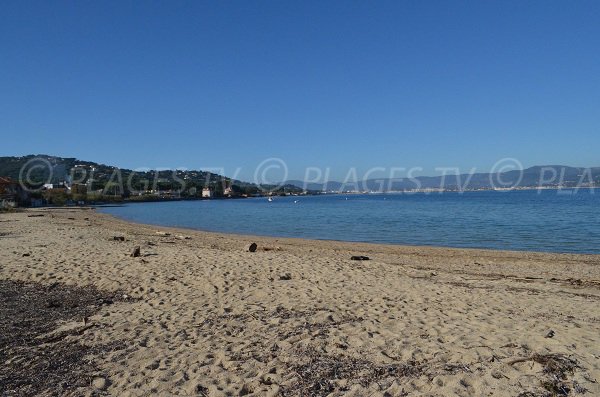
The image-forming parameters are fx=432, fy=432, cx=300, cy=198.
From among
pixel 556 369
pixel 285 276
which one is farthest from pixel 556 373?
pixel 285 276

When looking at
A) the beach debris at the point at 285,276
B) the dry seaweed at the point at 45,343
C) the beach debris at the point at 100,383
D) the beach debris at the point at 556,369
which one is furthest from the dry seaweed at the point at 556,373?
Answer: the beach debris at the point at 285,276

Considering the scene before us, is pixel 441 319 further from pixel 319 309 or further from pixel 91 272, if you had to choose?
pixel 91 272

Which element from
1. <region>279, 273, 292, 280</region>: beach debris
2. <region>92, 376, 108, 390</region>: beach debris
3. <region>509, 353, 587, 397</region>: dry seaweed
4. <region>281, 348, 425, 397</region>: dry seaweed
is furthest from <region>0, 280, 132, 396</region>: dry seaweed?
<region>509, 353, 587, 397</region>: dry seaweed

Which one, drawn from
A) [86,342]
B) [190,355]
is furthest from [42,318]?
[190,355]

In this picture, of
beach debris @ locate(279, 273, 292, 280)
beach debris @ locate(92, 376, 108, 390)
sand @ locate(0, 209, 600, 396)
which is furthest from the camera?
beach debris @ locate(279, 273, 292, 280)

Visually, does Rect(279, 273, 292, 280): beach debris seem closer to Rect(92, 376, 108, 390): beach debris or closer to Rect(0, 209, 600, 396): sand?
Rect(0, 209, 600, 396): sand

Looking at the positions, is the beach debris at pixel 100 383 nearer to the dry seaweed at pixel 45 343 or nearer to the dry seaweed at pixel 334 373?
the dry seaweed at pixel 45 343

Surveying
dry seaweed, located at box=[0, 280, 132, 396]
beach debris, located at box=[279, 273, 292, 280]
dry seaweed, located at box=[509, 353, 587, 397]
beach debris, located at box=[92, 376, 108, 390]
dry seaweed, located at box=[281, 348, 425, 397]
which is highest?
dry seaweed, located at box=[509, 353, 587, 397]

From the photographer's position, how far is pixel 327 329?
21.0 ft

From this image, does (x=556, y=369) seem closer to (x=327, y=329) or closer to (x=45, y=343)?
(x=327, y=329)

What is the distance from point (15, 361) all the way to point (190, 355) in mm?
2067

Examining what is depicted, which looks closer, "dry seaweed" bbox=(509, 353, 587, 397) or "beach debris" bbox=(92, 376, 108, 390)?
"dry seaweed" bbox=(509, 353, 587, 397)

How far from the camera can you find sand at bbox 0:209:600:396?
4605 mm

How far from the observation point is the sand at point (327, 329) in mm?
4605
